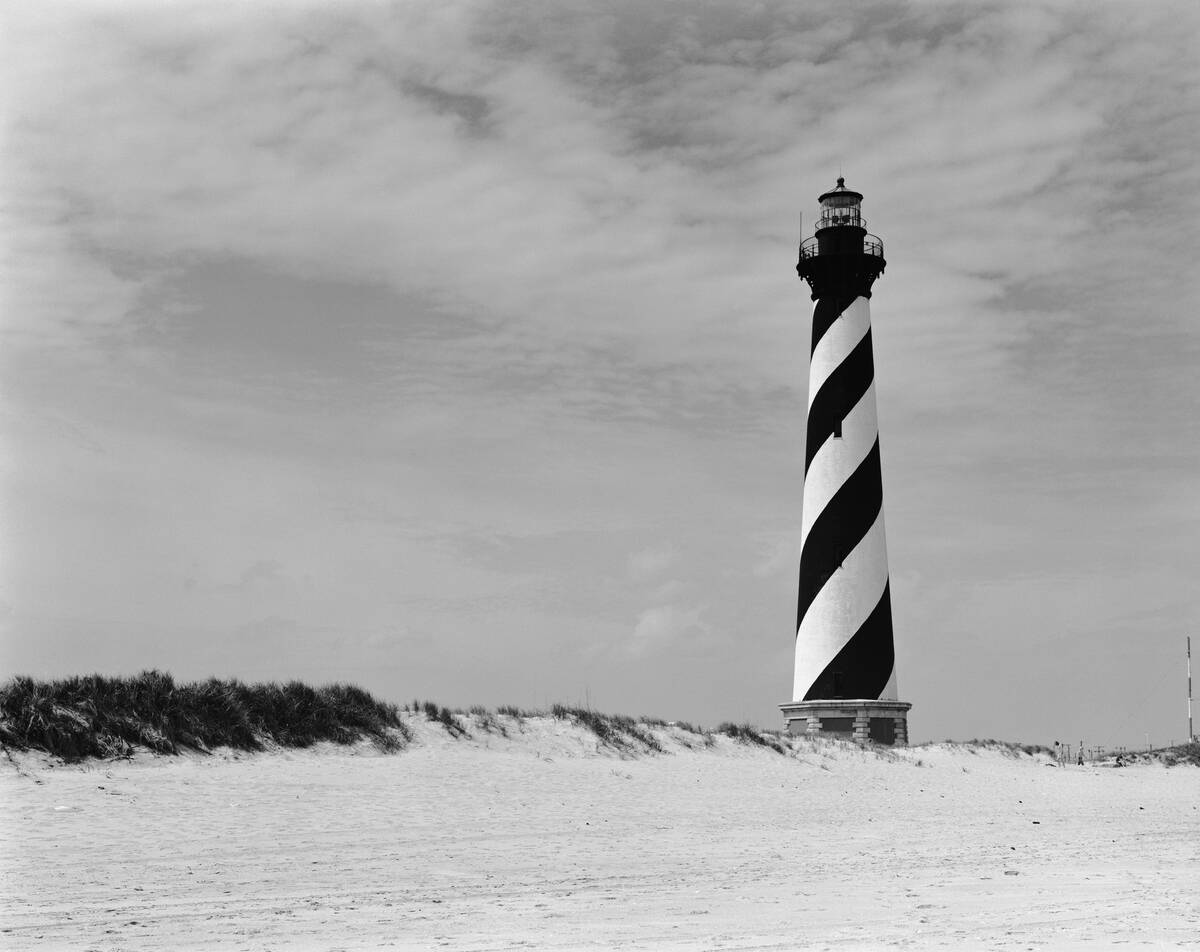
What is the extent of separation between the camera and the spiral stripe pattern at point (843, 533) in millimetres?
30250

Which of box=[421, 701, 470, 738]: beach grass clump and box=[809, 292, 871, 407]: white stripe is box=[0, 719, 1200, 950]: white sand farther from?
box=[809, 292, 871, 407]: white stripe

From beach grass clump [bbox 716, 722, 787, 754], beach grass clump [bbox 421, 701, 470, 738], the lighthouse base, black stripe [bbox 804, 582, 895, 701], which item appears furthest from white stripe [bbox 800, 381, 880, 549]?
beach grass clump [bbox 421, 701, 470, 738]

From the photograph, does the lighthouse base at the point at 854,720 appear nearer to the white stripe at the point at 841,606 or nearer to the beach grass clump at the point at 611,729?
the white stripe at the point at 841,606

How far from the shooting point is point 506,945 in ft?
26.2

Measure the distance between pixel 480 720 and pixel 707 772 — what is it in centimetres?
393

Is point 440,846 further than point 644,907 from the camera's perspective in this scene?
Yes

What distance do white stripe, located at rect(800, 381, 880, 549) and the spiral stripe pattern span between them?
0.02m

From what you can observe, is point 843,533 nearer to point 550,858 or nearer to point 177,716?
point 177,716

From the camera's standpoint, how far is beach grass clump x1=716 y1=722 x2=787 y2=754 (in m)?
23.9

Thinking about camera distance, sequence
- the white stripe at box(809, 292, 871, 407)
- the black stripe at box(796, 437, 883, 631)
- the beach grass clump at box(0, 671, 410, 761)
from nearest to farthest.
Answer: the beach grass clump at box(0, 671, 410, 761)
the black stripe at box(796, 437, 883, 631)
the white stripe at box(809, 292, 871, 407)

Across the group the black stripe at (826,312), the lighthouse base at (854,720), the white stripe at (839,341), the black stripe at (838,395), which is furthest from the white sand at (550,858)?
the black stripe at (826,312)

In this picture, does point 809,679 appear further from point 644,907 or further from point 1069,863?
point 644,907

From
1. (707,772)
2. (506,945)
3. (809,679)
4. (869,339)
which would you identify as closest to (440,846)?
(506,945)

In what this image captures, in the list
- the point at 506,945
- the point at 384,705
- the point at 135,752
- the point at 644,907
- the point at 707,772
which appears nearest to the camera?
the point at 506,945
